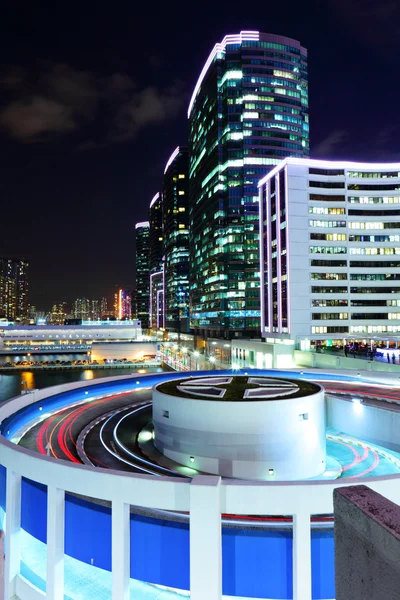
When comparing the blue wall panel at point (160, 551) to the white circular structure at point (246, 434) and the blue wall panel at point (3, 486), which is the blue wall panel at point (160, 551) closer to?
the blue wall panel at point (3, 486)

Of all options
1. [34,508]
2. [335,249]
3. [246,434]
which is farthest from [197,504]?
[335,249]

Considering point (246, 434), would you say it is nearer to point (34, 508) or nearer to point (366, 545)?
point (34, 508)

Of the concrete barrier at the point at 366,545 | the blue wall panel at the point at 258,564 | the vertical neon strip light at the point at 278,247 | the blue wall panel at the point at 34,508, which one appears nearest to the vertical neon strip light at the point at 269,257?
the vertical neon strip light at the point at 278,247

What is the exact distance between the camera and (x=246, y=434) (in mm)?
21359

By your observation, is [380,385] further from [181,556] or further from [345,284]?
[345,284]

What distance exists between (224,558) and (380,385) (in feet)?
90.4

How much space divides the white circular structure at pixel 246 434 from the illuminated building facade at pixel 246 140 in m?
106

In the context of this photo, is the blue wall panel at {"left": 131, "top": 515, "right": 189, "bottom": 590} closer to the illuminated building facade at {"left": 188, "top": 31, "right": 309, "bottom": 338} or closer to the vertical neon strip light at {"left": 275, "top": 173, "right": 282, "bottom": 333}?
the vertical neon strip light at {"left": 275, "top": 173, "right": 282, "bottom": 333}

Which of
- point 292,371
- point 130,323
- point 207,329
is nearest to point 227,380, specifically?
point 292,371

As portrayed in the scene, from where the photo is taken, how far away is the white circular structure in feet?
69.9

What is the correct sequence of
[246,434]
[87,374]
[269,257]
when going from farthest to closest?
[87,374] < [269,257] < [246,434]

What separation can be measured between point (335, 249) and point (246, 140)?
5572 centimetres

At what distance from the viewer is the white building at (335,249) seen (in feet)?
291

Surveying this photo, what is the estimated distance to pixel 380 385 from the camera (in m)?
36.5
